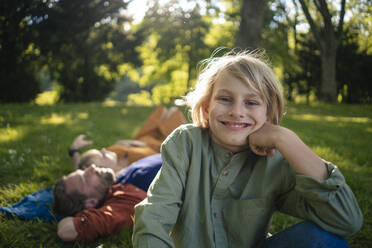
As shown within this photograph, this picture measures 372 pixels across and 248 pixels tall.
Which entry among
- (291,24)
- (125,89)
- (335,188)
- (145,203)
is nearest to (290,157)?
(335,188)

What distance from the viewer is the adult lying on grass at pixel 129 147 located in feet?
12.2

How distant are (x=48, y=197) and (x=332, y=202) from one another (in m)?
2.93

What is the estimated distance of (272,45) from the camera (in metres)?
20.1

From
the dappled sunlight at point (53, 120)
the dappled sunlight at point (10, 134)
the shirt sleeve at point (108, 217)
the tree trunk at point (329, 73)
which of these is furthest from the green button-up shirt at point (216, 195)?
the tree trunk at point (329, 73)

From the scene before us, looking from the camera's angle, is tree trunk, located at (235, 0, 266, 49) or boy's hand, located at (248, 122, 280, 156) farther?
tree trunk, located at (235, 0, 266, 49)

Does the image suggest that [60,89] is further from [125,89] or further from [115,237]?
[125,89]

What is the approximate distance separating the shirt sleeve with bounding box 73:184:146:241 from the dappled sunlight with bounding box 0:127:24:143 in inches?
139

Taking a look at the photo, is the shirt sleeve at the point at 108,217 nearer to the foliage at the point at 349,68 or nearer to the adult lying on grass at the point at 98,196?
the adult lying on grass at the point at 98,196

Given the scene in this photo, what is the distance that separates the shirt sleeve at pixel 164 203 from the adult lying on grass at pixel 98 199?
3.41ft

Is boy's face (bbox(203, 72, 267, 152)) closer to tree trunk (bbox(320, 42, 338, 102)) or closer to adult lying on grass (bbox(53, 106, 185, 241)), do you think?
adult lying on grass (bbox(53, 106, 185, 241))

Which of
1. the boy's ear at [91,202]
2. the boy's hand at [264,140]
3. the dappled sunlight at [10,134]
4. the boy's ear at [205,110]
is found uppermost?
the boy's ear at [205,110]

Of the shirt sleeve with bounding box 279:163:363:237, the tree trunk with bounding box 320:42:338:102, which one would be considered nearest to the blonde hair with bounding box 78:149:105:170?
the shirt sleeve with bounding box 279:163:363:237

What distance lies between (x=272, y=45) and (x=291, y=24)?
3636 mm

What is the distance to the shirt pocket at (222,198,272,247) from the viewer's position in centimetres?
167
